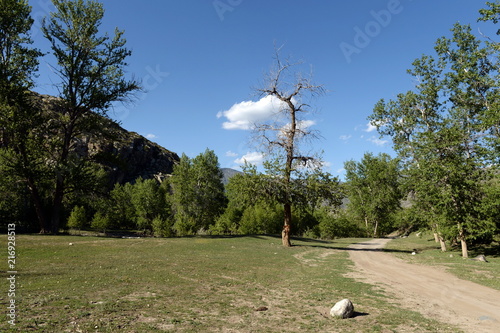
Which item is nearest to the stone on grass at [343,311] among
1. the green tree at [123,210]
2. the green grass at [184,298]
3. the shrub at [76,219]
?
the green grass at [184,298]

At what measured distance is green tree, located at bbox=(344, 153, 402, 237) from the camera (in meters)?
70.2

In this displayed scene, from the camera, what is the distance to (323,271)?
1705 centimetres

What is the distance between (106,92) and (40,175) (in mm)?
10487

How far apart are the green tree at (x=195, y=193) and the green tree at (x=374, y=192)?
3265 centimetres

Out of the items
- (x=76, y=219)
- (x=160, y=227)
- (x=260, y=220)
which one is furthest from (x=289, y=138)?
(x=76, y=219)

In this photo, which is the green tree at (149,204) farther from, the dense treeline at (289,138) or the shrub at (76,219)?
the dense treeline at (289,138)

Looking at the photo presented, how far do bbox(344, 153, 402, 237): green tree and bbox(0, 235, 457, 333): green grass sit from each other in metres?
57.8

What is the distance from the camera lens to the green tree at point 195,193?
5600 cm

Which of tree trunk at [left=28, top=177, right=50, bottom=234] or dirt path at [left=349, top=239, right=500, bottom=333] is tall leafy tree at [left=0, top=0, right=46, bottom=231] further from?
dirt path at [left=349, top=239, right=500, bottom=333]

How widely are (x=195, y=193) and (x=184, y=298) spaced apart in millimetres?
47281

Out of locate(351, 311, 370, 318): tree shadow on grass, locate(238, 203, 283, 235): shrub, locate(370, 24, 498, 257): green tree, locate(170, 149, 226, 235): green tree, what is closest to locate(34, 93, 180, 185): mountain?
locate(238, 203, 283, 235): shrub

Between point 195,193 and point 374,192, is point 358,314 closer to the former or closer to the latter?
point 195,193

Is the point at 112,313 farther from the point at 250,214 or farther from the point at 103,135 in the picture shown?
the point at 250,214

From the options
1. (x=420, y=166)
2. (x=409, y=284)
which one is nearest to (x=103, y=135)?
(x=409, y=284)
